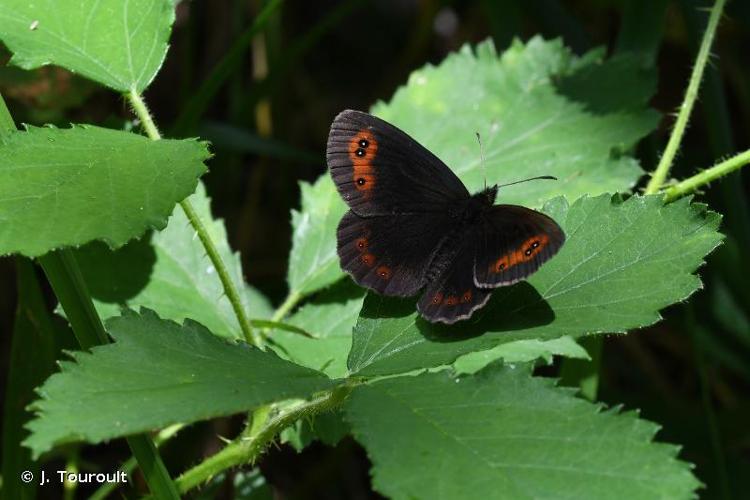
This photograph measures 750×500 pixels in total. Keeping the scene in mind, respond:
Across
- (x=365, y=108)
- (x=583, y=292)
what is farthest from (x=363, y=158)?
(x=365, y=108)

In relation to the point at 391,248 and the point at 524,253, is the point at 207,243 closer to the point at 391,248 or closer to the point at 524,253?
the point at 391,248

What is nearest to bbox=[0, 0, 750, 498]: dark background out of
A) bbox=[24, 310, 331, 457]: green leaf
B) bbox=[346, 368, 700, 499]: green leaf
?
bbox=[24, 310, 331, 457]: green leaf

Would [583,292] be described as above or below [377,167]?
below

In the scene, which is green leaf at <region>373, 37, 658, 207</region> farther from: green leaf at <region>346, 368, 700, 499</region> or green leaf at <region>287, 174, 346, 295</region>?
green leaf at <region>346, 368, 700, 499</region>

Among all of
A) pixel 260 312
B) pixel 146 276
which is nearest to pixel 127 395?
pixel 146 276

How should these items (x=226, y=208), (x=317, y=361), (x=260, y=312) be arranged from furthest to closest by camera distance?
(x=226, y=208) → (x=260, y=312) → (x=317, y=361)

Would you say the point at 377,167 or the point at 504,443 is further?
the point at 377,167

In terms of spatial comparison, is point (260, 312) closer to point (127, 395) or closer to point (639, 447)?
point (127, 395)
